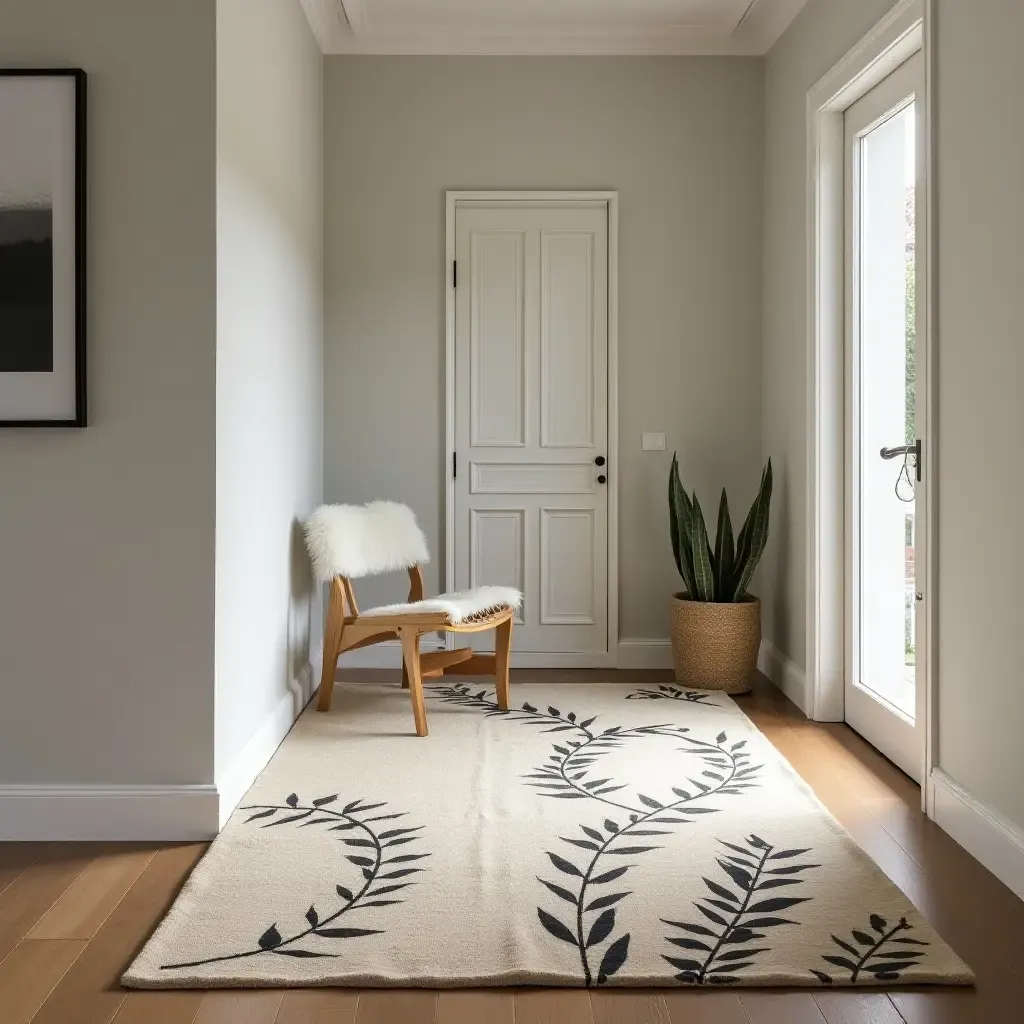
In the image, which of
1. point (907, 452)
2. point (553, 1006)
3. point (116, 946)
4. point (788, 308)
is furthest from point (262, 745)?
point (788, 308)

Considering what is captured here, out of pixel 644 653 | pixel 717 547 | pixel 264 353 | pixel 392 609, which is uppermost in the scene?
pixel 264 353

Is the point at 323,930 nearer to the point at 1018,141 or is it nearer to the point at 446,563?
the point at 1018,141

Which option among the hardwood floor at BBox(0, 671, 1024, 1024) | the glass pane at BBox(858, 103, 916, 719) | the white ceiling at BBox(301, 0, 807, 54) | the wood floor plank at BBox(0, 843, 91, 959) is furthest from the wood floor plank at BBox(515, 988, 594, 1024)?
the white ceiling at BBox(301, 0, 807, 54)

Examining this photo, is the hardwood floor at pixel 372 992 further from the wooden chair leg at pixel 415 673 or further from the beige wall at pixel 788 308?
the beige wall at pixel 788 308

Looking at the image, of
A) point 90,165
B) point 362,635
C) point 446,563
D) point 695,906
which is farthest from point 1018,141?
point 446,563

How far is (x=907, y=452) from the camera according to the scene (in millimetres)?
3109

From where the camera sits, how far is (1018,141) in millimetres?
2318

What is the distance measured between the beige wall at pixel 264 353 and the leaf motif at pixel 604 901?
1064 mm

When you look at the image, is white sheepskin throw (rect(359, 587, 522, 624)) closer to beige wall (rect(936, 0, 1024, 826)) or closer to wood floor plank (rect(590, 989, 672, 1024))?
beige wall (rect(936, 0, 1024, 826))

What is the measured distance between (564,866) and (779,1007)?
0.67 meters

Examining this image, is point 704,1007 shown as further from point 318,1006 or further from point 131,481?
point 131,481

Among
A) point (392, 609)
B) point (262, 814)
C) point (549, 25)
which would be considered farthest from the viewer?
point (549, 25)

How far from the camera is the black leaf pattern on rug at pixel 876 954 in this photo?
192cm

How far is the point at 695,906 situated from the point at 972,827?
2.61 feet
